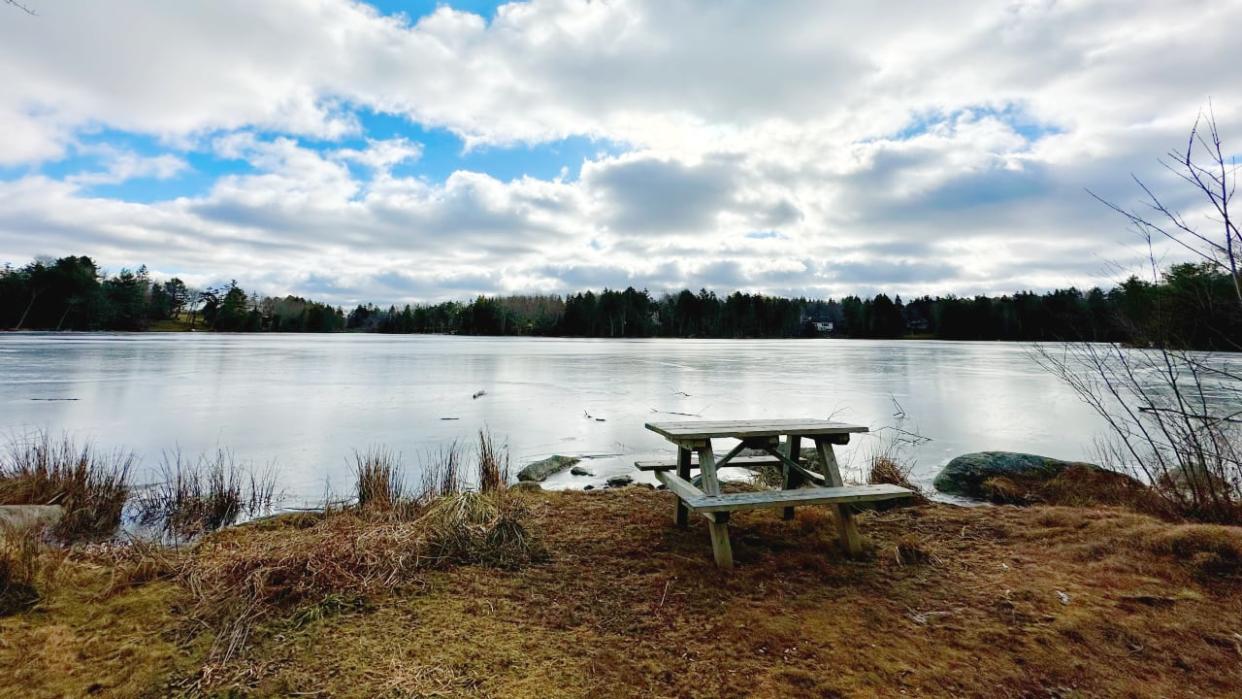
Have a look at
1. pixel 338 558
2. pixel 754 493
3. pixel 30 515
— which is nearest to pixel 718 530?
pixel 754 493

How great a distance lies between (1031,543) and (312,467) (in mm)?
8648

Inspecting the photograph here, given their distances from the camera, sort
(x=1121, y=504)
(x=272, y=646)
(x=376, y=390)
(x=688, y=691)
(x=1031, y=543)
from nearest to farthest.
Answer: (x=688, y=691), (x=272, y=646), (x=1031, y=543), (x=1121, y=504), (x=376, y=390)

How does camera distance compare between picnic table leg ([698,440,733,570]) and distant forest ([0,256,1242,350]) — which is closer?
picnic table leg ([698,440,733,570])

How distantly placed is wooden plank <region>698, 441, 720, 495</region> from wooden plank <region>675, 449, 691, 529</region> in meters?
0.75

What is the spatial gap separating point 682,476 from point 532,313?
11332 centimetres

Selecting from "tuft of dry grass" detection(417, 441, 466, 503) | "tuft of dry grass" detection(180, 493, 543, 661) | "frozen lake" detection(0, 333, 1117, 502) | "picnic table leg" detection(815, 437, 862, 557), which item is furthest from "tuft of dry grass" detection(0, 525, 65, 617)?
"picnic table leg" detection(815, 437, 862, 557)

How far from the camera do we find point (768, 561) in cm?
387

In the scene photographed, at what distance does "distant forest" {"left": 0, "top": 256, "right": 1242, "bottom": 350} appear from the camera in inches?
2516

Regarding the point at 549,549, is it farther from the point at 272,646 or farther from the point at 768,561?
the point at 272,646

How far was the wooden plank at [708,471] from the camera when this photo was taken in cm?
386

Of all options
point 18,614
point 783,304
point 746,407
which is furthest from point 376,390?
point 783,304

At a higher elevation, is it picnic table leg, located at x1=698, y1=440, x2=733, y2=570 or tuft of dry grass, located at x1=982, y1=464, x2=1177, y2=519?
picnic table leg, located at x1=698, y1=440, x2=733, y2=570

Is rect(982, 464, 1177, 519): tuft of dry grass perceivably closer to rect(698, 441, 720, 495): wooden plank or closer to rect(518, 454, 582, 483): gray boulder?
rect(698, 441, 720, 495): wooden plank

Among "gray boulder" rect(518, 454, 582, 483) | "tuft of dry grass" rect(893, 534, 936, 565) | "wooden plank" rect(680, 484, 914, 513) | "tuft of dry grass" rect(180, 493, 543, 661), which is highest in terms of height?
"wooden plank" rect(680, 484, 914, 513)
